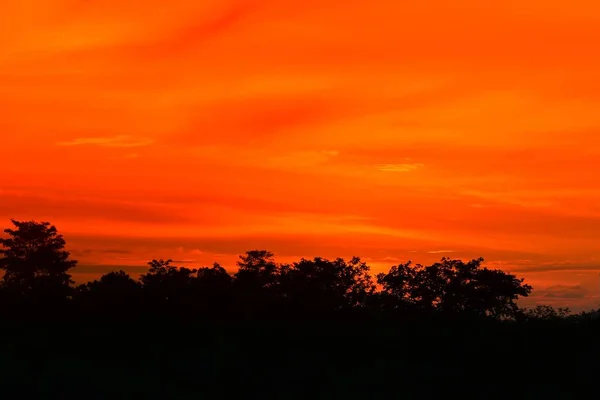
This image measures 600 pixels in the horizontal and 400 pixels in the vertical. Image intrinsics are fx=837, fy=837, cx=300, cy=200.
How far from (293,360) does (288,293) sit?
18633 millimetres

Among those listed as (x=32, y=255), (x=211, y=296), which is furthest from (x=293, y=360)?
(x=32, y=255)

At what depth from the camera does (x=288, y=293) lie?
161 feet

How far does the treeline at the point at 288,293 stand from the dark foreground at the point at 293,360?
13.2 feet

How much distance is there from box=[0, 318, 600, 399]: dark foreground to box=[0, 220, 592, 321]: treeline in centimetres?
403

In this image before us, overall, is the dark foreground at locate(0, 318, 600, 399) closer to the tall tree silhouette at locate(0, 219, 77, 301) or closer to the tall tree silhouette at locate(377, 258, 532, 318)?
the tall tree silhouette at locate(377, 258, 532, 318)

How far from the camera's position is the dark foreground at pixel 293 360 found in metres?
27.7

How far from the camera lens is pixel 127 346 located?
3244cm

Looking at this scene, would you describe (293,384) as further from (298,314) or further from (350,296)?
(350,296)

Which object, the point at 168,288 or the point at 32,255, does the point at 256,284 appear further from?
the point at 32,255

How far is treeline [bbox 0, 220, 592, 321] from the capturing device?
39531 mm

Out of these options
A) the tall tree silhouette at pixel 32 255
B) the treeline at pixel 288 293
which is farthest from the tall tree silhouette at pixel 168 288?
the tall tree silhouette at pixel 32 255

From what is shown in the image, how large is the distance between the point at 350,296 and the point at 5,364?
87.7 ft

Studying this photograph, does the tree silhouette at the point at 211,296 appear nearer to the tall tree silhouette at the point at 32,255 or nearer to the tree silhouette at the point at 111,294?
the tree silhouette at the point at 111,294

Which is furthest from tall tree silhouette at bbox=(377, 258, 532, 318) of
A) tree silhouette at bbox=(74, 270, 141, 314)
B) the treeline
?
tree silhouette at bbox=(74, 270, 141, 314)
